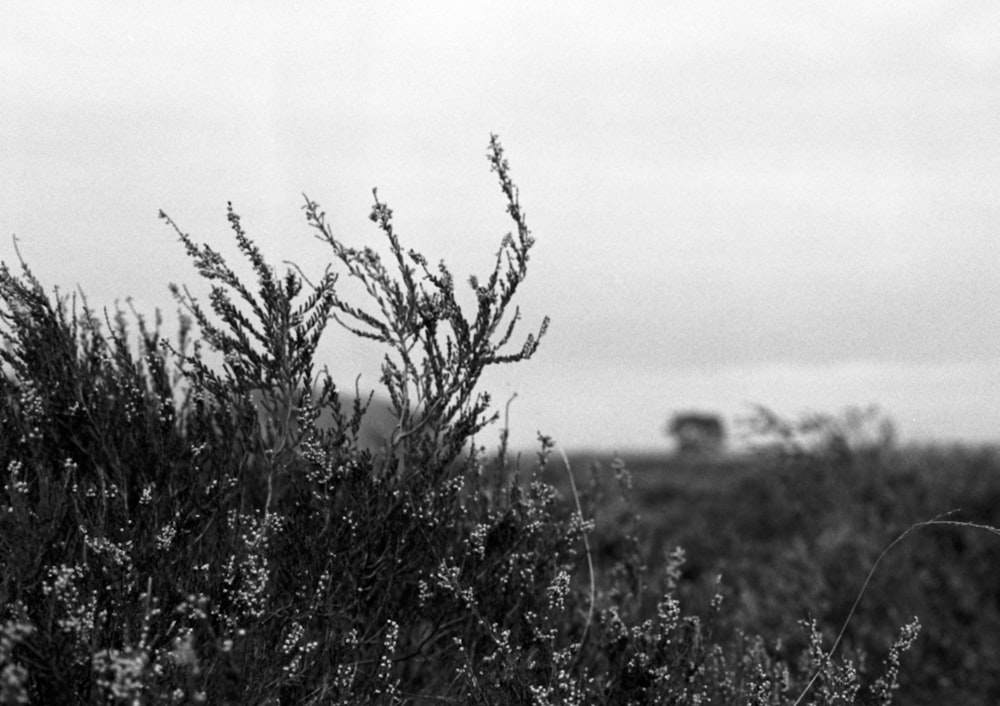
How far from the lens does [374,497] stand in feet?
12.8

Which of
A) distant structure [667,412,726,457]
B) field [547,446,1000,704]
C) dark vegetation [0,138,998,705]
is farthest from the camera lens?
distant structure [667,412,726,457]

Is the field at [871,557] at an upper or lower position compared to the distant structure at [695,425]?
lower

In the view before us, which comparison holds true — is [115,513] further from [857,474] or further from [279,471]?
[857,474]

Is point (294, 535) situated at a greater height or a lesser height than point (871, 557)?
greater

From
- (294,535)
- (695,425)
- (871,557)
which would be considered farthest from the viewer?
(695,425)

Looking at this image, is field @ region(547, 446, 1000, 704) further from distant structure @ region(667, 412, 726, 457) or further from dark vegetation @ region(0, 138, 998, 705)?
distant structure @ region(667, 412, 726, 457)

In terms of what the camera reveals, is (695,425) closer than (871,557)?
No

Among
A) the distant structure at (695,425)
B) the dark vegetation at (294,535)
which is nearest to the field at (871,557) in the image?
the dark vegetation at (294,535)

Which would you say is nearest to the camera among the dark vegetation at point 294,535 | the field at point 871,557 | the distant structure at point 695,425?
the dark vegetation at point 294,535

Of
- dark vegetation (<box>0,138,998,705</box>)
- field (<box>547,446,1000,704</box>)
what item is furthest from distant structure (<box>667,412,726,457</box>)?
dark vegetation (<box>0,138,998,705</box>)

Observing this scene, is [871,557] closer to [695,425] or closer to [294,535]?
[294,535]

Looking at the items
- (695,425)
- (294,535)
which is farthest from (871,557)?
(695,425)

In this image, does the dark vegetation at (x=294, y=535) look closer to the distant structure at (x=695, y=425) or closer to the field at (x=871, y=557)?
the field at (x=871, y=557)

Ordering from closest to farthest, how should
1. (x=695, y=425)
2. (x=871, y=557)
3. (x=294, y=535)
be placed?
(x=294, y=535)
(x=871, y=557)
(x=695, y=425)
